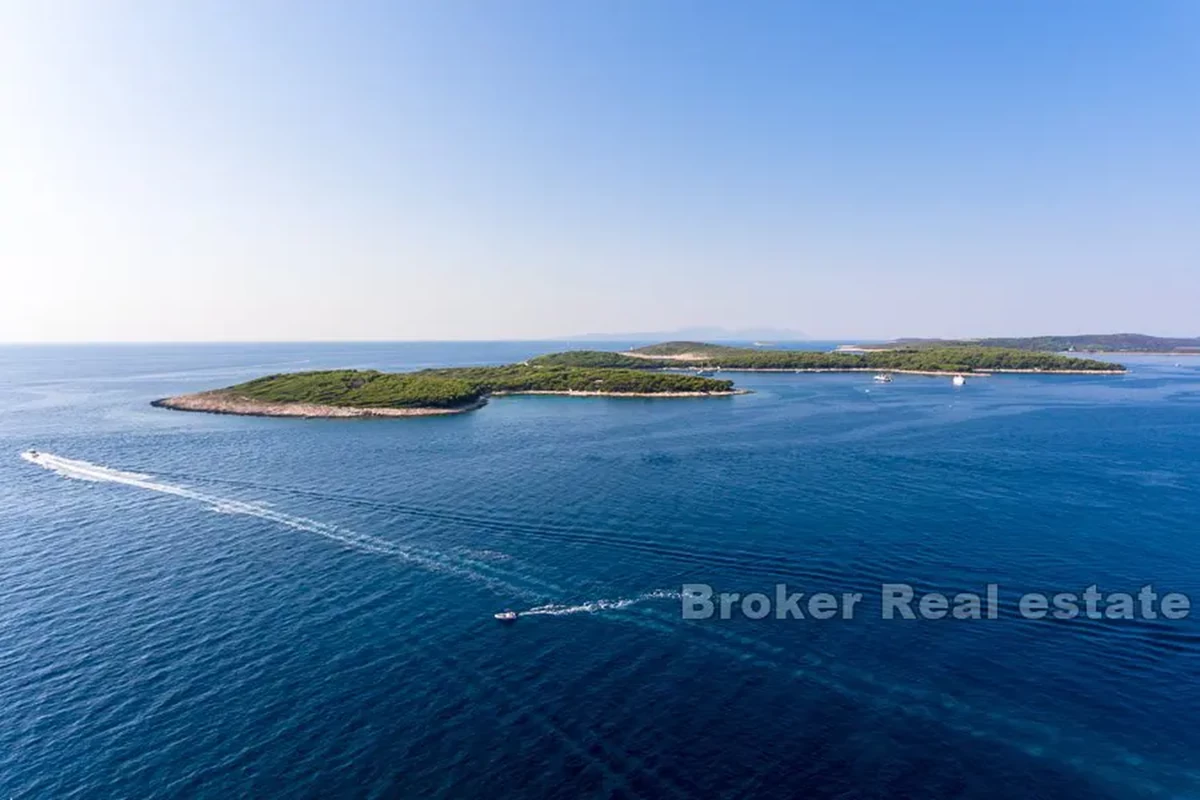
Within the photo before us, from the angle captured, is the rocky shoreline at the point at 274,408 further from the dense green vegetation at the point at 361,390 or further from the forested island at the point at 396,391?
the dense green vegetation at the point at 361,390

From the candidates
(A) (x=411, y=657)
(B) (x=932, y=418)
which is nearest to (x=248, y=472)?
(A) (x=411, y=657)

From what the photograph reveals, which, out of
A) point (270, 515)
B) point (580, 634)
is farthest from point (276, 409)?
point (580, 634)

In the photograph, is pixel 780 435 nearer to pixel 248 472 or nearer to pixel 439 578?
pixel 439 578

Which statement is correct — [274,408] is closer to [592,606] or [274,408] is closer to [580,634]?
[592,606]

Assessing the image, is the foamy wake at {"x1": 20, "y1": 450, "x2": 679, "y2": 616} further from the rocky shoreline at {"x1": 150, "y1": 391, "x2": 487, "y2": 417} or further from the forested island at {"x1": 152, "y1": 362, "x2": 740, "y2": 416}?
the forested island at {"x1": 152, "y1": 362, "x2": 740, "y2": 416}

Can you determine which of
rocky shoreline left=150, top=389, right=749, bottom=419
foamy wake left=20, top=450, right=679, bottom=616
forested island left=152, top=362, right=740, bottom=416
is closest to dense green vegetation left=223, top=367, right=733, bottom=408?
forested island left=152, top=362, right=740, bottom=416

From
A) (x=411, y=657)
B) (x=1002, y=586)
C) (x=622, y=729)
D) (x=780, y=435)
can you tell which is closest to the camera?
(x=622, y=729)
